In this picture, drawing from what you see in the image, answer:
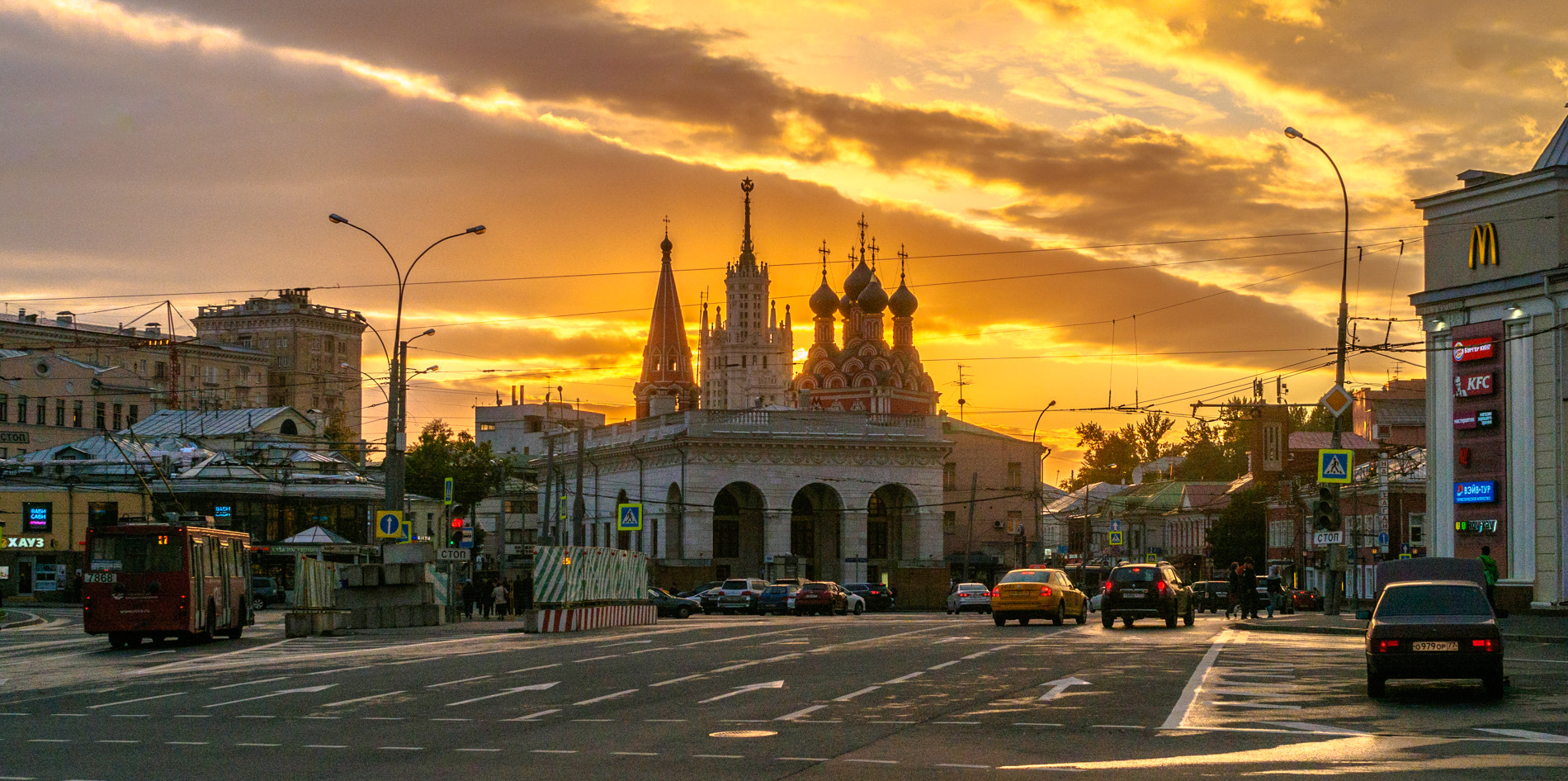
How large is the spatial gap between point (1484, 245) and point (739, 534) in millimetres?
49700

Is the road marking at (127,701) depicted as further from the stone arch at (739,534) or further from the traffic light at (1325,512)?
the stone arch at (739,534)

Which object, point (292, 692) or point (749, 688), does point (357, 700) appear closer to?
point (292, 692)

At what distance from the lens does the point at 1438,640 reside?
18141 mm

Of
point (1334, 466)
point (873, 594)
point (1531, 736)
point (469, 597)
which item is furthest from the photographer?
point (873, 594)

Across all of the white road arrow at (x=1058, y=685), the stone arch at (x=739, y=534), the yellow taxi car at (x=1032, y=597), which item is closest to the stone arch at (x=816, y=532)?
the stone arch at (x=739, y=534)

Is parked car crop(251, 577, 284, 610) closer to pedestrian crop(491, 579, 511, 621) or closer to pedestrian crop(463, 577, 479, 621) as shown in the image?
pedestrian crop(463, 577, 479, 621)

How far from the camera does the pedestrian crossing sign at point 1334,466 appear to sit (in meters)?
37.5

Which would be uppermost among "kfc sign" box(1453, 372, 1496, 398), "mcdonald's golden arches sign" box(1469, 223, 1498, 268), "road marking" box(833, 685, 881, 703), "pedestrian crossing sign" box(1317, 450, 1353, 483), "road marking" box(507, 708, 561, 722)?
Answer: "mcdonald's golden arches sign" box(1469, 223, 1498, 268)

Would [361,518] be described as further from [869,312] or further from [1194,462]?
[1194,462]

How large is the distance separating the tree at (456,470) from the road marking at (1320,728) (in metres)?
94.4

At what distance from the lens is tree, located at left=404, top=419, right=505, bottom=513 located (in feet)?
361

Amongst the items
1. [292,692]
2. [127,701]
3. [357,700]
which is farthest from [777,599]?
[357,700]

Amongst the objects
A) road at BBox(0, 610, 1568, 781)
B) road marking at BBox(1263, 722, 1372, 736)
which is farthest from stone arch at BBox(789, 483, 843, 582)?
road marking at BBox(1263, 722, 1372, 736)

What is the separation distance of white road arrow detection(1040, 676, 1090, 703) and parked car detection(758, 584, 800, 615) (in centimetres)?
4137
